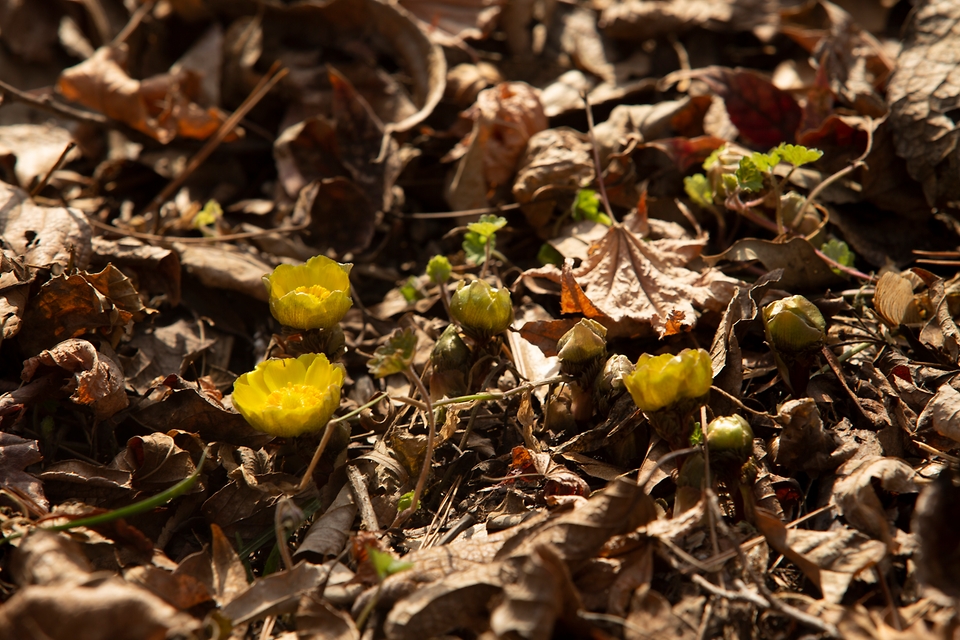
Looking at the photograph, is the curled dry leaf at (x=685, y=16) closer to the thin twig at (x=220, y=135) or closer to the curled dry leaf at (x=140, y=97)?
the thin twig at (x=220, y=135)

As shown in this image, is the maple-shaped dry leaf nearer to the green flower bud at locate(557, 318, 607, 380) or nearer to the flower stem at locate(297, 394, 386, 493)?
the green flower bud at locate(557, 318, 607, 380)

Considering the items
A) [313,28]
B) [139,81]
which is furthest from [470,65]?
[139,81]

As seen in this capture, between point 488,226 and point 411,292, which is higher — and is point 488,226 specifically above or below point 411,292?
above

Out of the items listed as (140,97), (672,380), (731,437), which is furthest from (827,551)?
(140,97)

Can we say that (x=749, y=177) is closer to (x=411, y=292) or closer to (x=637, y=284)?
(x=637, y=284)

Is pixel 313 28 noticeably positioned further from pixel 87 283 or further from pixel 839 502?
pixel 839 502

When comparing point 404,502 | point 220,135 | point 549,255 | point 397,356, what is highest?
point 397,356

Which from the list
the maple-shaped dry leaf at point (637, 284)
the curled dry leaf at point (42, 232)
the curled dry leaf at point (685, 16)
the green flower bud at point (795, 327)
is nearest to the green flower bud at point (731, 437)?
the green flower bud at point (795, 327)

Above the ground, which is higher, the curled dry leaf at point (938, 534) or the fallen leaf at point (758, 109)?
the fallen leaf at point (758, 109)
